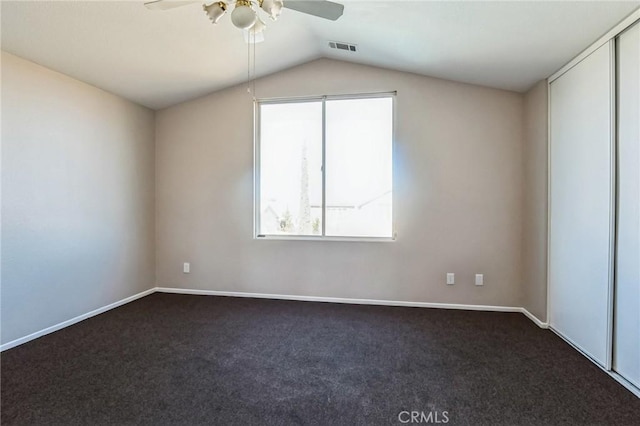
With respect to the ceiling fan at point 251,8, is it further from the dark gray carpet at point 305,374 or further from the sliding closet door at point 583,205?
the dark gray carpet at point 305,374

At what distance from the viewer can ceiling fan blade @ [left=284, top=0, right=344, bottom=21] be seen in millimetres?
1764

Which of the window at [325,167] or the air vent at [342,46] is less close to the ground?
the air vent at [342,46]

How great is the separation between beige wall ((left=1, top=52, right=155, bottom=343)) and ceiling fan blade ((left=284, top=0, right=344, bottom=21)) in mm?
2472

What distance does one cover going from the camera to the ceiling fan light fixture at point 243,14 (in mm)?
1632

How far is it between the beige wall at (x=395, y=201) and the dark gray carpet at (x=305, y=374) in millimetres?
566

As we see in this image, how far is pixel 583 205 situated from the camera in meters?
2.37

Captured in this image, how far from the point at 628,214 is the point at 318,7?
8.05 feet

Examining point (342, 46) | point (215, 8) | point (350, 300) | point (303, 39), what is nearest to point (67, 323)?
point (350, 300)

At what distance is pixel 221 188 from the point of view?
3850mm

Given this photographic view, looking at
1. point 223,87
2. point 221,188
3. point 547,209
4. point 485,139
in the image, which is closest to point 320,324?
point 221,188

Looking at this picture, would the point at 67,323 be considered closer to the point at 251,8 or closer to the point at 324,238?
the point at 324,238

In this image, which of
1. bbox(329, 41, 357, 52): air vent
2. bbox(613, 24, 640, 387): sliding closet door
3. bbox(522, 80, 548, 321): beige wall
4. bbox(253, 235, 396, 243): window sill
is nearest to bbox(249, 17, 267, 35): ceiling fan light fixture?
bbox(329, 41, 357, 52): air vent

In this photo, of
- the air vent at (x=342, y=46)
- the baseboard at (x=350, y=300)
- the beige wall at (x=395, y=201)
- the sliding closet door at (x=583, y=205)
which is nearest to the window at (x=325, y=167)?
the beige wall at (x=395, y=201)

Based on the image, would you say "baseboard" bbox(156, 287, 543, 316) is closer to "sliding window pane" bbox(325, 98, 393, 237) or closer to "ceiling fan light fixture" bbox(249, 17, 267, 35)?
"sliding window pane" bbox(325, 98, 393, 237)
